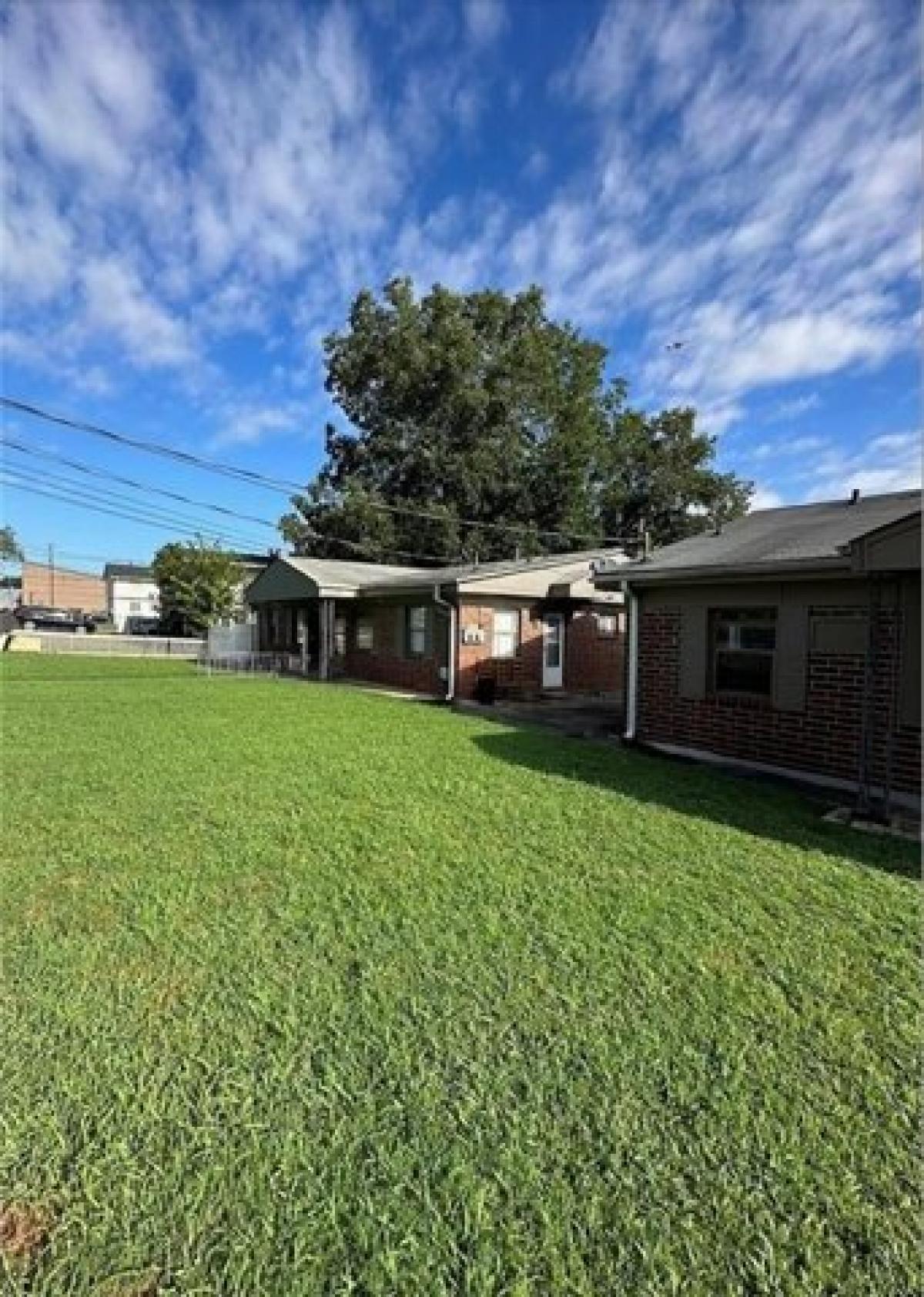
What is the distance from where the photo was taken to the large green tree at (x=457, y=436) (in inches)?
1262

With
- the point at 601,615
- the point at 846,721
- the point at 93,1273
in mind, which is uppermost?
the point at 601,615

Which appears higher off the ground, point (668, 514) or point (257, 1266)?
point (668, 514)

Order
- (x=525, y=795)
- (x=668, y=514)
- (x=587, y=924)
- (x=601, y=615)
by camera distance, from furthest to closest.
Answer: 1. (x=668, y=514)
2. (x=601, y=615)
3. (x=525, y=795)
4. (x=587, y=924)

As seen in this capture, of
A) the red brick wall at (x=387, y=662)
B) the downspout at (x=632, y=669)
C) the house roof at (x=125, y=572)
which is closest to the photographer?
the downspout at (x=632, y=669)

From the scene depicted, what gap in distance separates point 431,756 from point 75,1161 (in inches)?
243

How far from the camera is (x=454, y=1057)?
263 centimetres

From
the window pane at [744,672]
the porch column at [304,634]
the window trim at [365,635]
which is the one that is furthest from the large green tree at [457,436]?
the window pane at [744,672]

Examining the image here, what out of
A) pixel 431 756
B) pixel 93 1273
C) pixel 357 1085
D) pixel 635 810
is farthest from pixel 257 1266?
pixel 431 756

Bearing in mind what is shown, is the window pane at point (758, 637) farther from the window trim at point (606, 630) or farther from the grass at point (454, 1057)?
the window trim at point (606, 630)

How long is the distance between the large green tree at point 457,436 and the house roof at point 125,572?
3001cm

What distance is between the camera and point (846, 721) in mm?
7363


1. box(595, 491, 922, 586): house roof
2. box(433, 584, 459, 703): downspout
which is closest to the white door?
box(433, 584, 459, 703): downspout

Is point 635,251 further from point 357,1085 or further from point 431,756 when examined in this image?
point 357,1085

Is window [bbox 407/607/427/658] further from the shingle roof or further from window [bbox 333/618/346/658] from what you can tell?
window [bbox 333/618/346/658]
